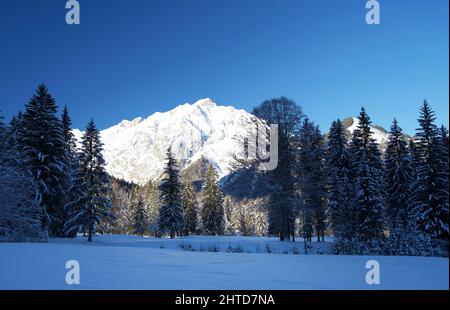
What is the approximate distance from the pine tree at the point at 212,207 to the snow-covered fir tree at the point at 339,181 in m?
29.0

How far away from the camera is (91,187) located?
39.8 m

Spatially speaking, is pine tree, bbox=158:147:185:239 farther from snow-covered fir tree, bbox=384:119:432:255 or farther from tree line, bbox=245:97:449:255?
snow-covered fir tree, bbox=384:119:432:255

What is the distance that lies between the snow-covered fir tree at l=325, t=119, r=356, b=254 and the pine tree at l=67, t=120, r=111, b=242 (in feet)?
82.8

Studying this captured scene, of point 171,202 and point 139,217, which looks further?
point 139,217

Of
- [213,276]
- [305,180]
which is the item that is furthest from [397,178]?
[213,276]

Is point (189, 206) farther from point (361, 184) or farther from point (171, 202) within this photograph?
point (361, 184)

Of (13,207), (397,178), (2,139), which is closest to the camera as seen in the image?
(13,207)

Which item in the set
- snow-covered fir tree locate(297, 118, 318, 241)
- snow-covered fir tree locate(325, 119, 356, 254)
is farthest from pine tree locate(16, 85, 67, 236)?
snow-covered fir tree locate(325, 119, 356, 254)

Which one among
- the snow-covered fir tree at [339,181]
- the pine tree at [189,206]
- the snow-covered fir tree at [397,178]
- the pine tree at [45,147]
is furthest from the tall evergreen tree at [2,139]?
the pine tree at [189,206]

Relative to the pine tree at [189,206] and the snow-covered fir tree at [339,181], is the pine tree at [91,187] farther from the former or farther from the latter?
the pine tree at [189,206]

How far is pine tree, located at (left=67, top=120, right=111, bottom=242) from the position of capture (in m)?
39.1

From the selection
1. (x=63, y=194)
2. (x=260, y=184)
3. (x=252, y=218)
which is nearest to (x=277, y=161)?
(x=260, y=184)

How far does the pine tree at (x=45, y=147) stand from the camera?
3072cm

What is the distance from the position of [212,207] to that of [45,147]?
3712 centimetres
